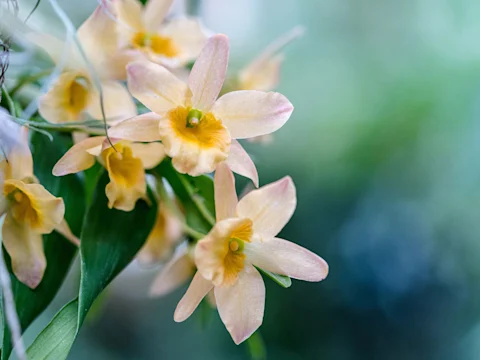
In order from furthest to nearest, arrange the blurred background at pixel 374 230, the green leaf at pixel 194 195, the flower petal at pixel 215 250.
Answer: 1. the blurred background at pixel 374 230
2. the green leaf at pixel 194 195
3. the flower petal at pixel 215 250

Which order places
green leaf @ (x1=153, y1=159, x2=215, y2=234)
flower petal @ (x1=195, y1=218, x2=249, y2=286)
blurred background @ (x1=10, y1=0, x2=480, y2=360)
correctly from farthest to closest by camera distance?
blurred background @ (x1=10, y1=0, x2=480, y2=360) < green leaf @ (x1=153, y1=159, x2=215, y2=234) < flower petal @ (x1=195, y1=218, x2=249, y2=286)

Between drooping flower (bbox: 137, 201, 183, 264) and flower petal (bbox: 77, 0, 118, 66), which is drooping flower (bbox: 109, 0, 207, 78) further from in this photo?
drooping flower (bbox: 137, 201, 183, 264)

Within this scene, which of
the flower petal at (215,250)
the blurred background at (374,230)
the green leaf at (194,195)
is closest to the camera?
the flower petal at (215,250)

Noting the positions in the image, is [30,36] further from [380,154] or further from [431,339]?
[431,339]

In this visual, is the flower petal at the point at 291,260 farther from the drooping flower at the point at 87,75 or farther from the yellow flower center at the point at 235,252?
the drooping flower at the point at 87,75

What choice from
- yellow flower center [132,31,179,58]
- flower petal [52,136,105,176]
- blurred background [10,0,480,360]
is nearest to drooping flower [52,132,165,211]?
flower petal [52,136,105,176]

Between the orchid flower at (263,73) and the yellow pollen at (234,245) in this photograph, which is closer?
the yellow pollen at (234,245)

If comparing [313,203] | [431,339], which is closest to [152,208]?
[313,203]

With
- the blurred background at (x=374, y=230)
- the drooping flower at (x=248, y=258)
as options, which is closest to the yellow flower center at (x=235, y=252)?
the drooping flower at (x=248, y=258)
